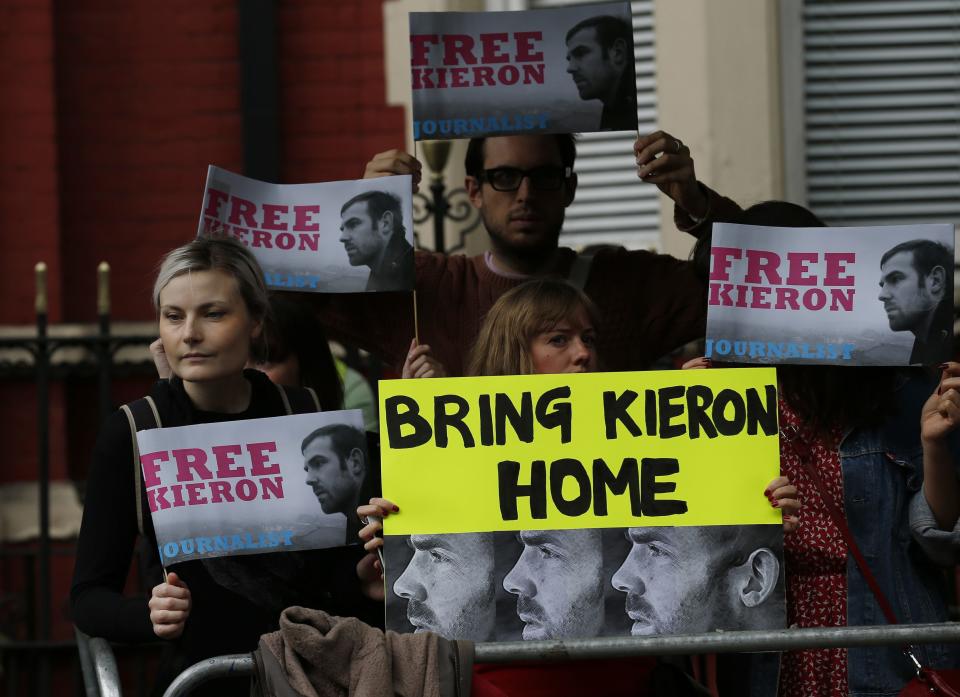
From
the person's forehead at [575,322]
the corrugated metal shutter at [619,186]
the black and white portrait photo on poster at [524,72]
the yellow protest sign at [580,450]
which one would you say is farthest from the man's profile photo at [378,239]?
the corrugated metal shutter at [619,186]

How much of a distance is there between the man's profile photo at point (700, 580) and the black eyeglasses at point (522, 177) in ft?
3.74

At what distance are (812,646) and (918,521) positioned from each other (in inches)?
25.9

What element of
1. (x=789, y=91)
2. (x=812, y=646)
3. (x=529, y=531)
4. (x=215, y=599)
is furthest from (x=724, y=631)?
(x=789, y=91)

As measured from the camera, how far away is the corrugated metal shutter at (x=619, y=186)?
25.0ft

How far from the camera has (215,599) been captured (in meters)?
3.40

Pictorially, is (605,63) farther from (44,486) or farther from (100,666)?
(44,486)

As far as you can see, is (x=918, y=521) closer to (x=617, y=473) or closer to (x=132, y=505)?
A: (x=617, y=473)

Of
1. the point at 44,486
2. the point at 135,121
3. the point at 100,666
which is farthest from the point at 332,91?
the point at 100,666

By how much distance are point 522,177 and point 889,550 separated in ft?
4.11

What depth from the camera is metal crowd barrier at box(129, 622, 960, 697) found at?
299 cm

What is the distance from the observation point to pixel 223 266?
11.8 feet

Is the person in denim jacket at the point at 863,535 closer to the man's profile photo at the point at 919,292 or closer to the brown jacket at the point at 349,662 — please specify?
the man's profile photo at the point at 919,292

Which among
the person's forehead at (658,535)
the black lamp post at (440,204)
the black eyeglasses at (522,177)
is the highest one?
the black lamp post at (440,204)

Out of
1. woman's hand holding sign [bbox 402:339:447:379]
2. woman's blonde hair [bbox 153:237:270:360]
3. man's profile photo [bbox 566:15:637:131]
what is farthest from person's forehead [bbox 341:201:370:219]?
man's profile photo [bbox 566:15:637:131]
